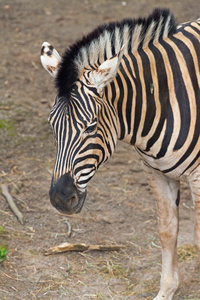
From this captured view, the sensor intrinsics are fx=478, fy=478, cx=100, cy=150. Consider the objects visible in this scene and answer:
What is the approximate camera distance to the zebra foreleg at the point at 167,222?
4.86m

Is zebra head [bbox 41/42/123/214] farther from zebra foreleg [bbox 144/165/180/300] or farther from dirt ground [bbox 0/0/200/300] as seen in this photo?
dirt ground [bbox 0/0/200/300]

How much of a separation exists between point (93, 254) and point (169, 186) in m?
1.51

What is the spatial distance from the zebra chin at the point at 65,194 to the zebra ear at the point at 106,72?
0.77 m

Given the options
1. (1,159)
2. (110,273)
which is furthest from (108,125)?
(1,159)

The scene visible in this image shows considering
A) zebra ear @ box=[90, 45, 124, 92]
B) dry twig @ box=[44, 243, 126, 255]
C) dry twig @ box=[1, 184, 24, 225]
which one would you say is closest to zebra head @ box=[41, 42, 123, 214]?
zebra ear @ box=[90, 45, 124, 92]

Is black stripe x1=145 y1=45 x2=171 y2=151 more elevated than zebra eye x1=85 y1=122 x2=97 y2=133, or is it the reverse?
black stripe x1=145 y1=45 x2=171 y2=151

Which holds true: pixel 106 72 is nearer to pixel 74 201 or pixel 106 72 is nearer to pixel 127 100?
pixel 127 100

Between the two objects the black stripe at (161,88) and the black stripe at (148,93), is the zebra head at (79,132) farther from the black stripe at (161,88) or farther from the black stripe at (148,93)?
the black stripe at (161,88)

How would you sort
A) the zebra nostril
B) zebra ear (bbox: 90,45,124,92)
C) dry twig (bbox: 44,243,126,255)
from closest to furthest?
zebra ear (bbox: 90,45,124,92) < the zebra nostril < dry twig (bbox: 44,243,126,255)

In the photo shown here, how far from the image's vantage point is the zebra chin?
12.1ft

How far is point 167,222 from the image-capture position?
197 inches

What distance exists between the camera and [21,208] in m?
6.51


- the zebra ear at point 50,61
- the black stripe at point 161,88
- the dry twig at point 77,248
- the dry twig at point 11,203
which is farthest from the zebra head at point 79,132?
the dry twig at point 11,203

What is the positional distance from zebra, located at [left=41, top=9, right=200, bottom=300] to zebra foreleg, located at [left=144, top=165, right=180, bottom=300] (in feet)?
0.99
